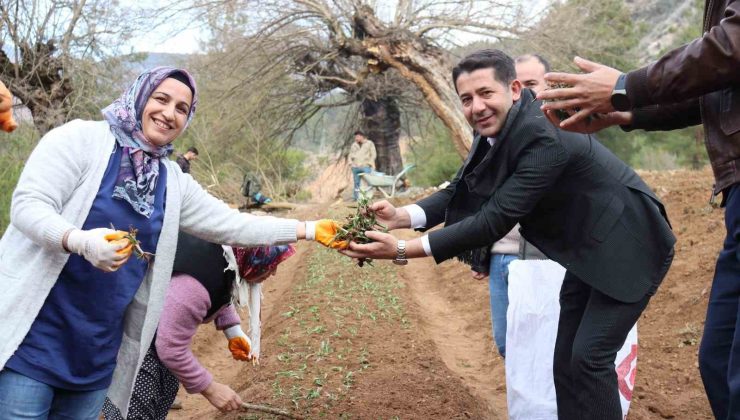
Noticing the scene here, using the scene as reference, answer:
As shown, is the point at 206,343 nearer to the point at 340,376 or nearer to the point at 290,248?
the point at 340,376

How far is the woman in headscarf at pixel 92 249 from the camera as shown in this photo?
243 cm

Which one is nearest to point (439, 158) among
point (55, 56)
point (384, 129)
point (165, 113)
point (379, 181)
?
point (384, 129)

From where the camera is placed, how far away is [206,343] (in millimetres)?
7883

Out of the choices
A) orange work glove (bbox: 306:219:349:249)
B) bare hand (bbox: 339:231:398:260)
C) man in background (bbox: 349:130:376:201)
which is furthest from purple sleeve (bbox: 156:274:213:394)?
man in background (bbox: 349:130:376:201)

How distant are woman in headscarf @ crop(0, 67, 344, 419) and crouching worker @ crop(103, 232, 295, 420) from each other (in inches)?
12.0

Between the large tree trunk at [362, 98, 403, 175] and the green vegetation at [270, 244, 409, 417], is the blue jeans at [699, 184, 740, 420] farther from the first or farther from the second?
the large tree trunk at [362, 98, 403, 175]

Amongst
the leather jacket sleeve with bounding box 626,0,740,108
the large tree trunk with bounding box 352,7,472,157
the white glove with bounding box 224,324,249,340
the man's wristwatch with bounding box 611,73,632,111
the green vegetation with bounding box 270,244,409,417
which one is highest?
the large tree trunk with bounding box 352,7,472,157

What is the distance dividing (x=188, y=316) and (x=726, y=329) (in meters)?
2.30

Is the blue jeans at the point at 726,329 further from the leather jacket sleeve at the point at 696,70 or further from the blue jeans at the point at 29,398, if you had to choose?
the blue jeans at the point at 29,398

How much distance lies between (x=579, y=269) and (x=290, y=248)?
142 centimetres

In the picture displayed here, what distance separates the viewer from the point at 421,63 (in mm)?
14789

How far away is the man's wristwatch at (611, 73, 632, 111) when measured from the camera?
219 cm

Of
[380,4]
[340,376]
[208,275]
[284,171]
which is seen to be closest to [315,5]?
[380,4]

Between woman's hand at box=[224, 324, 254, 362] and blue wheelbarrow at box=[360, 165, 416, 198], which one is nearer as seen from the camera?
woman's hand at box=[224, 324, 254, 362]
